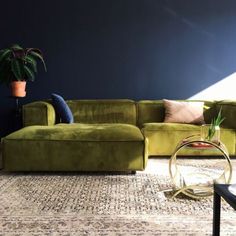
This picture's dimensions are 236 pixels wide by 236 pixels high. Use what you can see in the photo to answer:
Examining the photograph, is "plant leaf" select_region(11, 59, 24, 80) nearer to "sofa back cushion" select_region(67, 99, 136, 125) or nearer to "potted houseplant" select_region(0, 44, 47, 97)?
"potted houseplant" select_region(0, 44, 47, 97)

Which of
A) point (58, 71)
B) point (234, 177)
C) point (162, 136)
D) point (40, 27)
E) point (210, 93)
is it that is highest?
point (40, 27)

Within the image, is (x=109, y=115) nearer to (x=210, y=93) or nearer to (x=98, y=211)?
(x=210, y=93)

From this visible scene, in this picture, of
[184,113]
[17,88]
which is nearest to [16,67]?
[17,88]

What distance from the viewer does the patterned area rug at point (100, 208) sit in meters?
2.03

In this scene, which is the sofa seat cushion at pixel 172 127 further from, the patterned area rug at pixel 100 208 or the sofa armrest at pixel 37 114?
the sofa armrest at pixel 37 114

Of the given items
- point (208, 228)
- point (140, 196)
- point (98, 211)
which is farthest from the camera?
point (140, 196)

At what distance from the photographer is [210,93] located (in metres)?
4.69

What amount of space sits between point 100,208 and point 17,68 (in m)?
2.29

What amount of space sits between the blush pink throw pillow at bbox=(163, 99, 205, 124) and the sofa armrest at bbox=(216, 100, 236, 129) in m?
0.24

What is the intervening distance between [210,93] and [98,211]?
2.88m

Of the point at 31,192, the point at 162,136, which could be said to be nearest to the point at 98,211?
the point at 31,192

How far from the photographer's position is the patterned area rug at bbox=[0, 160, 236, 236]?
2027 millimetres

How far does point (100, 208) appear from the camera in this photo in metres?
2.36

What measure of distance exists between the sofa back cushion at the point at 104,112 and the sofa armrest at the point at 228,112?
105cm
